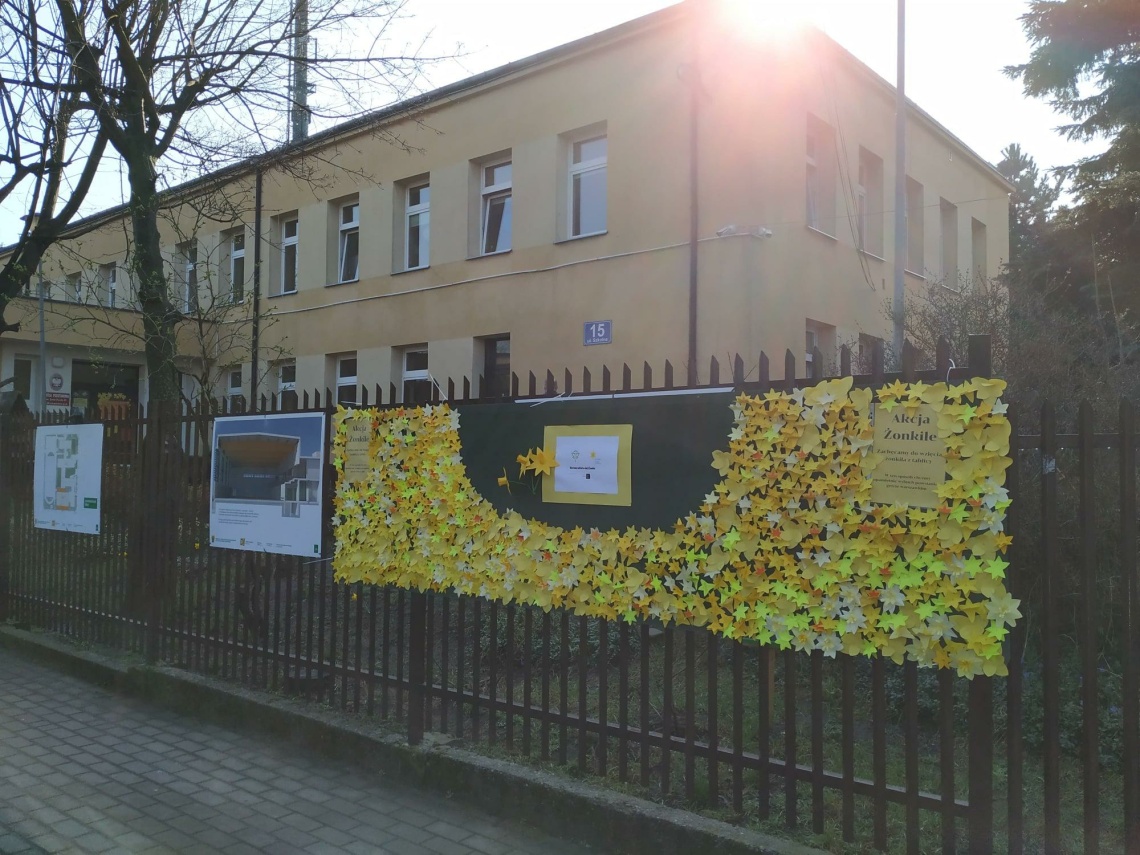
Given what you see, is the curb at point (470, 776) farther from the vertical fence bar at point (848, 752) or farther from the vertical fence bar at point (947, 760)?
the vertical fence bar at point (947, 760)

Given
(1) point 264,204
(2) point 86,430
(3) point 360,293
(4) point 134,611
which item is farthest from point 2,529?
(1) point 264,204

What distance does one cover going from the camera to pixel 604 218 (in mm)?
13258

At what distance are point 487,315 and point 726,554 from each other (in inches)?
434

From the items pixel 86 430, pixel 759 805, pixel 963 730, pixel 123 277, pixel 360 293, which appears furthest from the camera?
pixel 123 277

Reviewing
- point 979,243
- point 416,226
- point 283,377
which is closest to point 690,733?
point 416,226

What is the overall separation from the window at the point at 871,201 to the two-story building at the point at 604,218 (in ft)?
0.12

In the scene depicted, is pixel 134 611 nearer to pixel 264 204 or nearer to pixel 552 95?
pixel 552 95

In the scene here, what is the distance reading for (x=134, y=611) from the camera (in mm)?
6961

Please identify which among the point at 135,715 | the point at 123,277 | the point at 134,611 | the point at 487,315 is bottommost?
the point at 135,715

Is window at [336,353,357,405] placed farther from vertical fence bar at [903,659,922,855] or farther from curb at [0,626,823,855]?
vertical fence bar at [903,659,922,855]

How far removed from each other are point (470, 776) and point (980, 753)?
7.82 feet

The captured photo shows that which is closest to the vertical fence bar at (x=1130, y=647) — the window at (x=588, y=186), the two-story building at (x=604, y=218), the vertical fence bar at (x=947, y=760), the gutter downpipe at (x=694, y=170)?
the vertical fence bar at (x=947, y=760)

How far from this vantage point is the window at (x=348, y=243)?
1720cm

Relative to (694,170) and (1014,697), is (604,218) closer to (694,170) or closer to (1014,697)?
(694,170)
